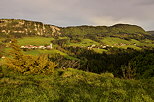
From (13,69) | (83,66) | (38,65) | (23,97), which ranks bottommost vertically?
(83,66)

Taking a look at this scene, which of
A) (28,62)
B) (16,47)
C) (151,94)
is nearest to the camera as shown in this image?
(151,94)

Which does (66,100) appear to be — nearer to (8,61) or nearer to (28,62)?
(28,62)

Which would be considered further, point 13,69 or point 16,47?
point 16,47

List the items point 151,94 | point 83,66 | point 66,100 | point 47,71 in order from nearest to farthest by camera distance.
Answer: point 66,100
point 151,94
point 47,71
point 83,66

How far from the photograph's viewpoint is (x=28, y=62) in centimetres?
2262

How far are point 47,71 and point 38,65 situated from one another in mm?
2129

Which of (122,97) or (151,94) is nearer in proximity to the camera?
(122,97)

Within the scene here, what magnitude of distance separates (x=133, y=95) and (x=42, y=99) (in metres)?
6.10

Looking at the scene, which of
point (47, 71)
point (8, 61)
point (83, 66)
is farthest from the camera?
point (83, 66)

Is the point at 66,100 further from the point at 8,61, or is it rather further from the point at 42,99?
the point at 8,61

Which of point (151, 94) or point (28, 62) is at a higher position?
point (151, 94)

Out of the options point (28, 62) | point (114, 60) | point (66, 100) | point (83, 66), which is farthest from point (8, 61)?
point (114, 60)

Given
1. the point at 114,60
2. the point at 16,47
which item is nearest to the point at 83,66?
the point at 114,60

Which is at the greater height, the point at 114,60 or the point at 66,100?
the point at 66,100
